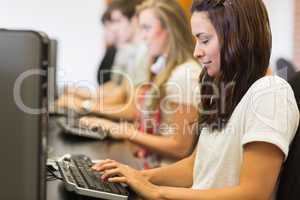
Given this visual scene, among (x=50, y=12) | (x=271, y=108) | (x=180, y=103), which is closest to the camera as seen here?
(x=271, y=108)

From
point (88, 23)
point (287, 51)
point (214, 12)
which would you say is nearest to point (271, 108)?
point (214, 12)

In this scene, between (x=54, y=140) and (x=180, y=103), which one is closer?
(x=180, y=103)

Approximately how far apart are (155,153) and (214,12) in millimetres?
885

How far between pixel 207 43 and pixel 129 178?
358 millimetres

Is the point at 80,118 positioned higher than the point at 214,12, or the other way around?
the point at 214,12

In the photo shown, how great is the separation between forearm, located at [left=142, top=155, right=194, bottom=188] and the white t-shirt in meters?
0.10

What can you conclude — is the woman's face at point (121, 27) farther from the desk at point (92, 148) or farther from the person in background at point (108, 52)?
the desk at point (92, 148)

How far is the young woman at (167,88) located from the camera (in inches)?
67.4

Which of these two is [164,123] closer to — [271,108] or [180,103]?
[180,103]

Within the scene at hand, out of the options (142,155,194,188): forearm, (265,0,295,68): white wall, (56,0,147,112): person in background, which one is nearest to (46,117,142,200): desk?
(142,155,194,188): forearm

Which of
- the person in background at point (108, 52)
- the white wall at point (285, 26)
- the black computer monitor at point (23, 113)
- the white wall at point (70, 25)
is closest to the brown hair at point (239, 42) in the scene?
the black computer monitor at point (23, 113)

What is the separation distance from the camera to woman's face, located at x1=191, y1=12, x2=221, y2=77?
1.07 metres

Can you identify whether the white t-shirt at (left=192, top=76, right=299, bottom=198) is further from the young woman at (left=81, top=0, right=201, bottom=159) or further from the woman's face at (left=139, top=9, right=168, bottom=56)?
the woman's face at (left=139, top=9, right=168, bottom=56)

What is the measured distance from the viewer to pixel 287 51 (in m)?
3.45
